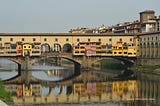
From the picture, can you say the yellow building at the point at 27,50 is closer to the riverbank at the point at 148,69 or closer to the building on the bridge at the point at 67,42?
the building on the bridge at the point at 67,42

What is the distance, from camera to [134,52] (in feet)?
213

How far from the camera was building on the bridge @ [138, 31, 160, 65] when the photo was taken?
58.9m

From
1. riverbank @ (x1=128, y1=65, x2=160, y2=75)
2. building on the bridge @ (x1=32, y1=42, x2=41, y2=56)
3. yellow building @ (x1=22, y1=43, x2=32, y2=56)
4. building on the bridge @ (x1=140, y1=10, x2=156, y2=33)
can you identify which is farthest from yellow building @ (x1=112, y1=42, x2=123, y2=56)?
yellow building @ (x1=22, y1=43, x2=32, y2=56)

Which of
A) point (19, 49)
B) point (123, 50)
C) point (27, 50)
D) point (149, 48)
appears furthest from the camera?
point (123, 50)

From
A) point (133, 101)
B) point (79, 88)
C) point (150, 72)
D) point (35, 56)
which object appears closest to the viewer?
point (133, 101)

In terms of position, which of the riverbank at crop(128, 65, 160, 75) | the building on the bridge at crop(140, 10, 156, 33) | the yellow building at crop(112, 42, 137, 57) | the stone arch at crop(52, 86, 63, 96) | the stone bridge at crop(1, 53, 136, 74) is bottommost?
the stone arch at crop(52, 86, 63, 96)

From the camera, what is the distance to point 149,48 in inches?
2438

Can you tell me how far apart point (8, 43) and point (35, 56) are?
4.50 metres

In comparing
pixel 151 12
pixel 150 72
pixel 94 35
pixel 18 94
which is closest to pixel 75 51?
pixel 94 35

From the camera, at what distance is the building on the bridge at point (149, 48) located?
193ft

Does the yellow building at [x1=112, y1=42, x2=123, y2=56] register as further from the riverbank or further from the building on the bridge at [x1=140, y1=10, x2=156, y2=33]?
the building on the bridge at [x1=140, y1=10, x2=156, y2=33]

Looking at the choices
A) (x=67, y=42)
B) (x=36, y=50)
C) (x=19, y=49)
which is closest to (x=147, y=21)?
(x=67, y=42)

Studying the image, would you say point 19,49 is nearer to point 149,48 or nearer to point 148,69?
point 148,69

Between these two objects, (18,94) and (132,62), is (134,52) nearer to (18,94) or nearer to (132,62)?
(132,62)
